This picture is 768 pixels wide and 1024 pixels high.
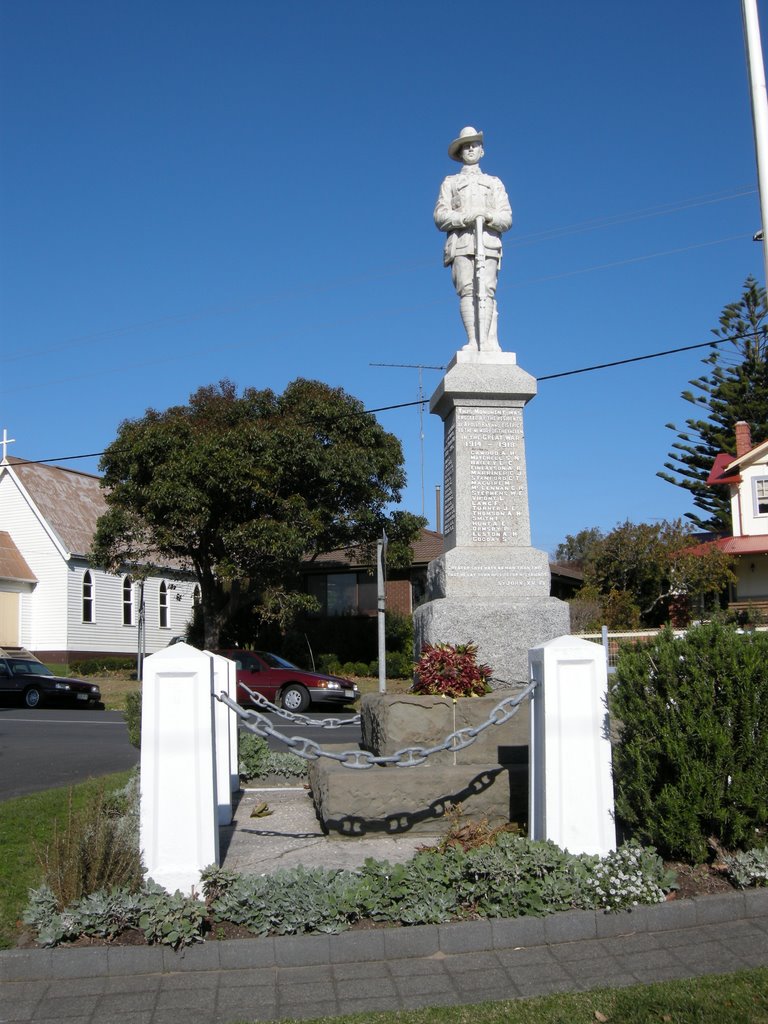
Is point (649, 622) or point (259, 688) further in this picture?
point (649, 622)

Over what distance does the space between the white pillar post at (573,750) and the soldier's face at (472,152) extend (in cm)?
650

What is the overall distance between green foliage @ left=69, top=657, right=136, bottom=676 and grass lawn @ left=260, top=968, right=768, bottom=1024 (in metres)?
31.3

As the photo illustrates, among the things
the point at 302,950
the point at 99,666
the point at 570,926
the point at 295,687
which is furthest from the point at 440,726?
the point at 99,666

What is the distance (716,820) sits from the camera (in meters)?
5.37

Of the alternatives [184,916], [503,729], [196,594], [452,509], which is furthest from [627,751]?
[196,594]

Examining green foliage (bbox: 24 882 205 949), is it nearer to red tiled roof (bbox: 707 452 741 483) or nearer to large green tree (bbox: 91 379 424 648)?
large green tree (bbox: 91 379 424 648)

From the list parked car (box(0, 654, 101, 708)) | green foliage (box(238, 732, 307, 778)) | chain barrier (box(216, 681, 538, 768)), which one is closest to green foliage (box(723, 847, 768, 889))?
chain barrier (box(216, 681, 538, 768))

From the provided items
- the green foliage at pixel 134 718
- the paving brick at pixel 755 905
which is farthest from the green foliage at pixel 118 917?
the green foliage at pixel 134 718

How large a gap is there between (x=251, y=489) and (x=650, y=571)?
1315 centimetres

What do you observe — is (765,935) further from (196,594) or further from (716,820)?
(196,594)

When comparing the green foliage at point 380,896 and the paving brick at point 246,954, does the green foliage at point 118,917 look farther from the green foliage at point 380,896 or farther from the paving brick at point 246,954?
the paving brick at point 246,954

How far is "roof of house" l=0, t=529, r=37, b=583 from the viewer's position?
34.0 m

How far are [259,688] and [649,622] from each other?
14806 mm

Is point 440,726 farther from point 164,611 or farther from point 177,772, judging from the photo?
point 164,611
